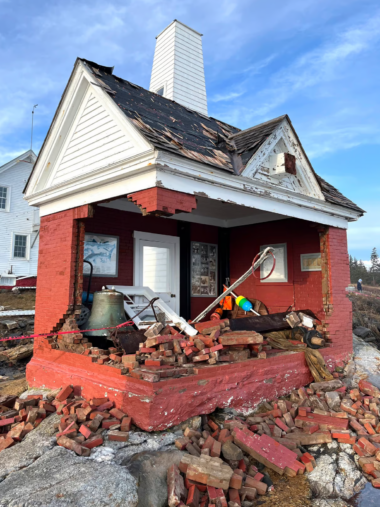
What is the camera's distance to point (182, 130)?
689cm

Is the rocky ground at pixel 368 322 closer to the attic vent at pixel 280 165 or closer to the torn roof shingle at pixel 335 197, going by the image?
the torn roof shingle at pixel 335 197

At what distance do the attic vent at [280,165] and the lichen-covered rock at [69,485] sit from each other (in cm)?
558

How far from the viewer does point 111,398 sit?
5191 mm

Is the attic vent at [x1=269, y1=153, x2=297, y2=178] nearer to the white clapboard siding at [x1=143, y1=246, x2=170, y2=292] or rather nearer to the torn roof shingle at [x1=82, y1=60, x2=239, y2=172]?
the torn roof shingle at [x1=82, y1=60, x2=239, y2=172]

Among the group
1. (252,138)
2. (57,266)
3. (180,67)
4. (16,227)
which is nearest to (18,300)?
(16,227)

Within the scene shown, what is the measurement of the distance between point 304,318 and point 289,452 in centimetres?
407

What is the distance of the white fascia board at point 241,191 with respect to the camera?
5496 millimetres

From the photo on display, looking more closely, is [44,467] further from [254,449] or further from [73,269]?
[73,269]

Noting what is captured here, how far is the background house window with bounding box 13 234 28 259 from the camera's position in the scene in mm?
22234

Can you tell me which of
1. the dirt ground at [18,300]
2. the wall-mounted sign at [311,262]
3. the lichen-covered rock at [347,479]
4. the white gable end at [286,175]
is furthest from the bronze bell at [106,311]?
the dirt ground at [18,300]

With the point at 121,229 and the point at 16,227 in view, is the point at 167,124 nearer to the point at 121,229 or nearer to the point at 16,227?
the point at 121,229

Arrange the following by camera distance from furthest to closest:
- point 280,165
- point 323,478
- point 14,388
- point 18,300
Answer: point 18,300 → point 14,388 → point 280,165 → point 323,478

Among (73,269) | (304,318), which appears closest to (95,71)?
(73,269)

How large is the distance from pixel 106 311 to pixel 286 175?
4.27m
